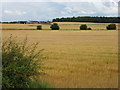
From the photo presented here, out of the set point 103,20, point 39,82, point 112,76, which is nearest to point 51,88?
point 39,82

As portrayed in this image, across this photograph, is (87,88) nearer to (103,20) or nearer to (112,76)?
(112,76)

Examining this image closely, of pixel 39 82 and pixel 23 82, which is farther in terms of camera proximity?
pixel 39 82

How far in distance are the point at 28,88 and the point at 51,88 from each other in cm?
58

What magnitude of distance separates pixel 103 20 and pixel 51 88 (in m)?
100

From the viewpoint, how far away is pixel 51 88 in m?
6.25

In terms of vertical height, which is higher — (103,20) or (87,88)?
(103,20)

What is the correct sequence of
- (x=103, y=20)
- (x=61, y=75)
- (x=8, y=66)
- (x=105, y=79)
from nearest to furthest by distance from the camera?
(x=8, y=66), (x=105, y=79), (x=61, y=75), (x=103, y=20)

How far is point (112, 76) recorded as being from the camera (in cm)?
825

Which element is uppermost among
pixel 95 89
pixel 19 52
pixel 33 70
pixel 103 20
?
pixel 103 20

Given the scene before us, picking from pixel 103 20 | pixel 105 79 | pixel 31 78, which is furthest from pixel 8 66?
pixel 103 20

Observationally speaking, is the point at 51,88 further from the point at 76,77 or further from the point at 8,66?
the point at 76,77

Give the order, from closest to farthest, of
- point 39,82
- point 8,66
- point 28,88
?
point 8,66 → point 28,88 → point 39,82

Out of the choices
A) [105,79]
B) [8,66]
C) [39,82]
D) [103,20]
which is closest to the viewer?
[8,66]

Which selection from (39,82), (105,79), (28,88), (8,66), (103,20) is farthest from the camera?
(103,20)
